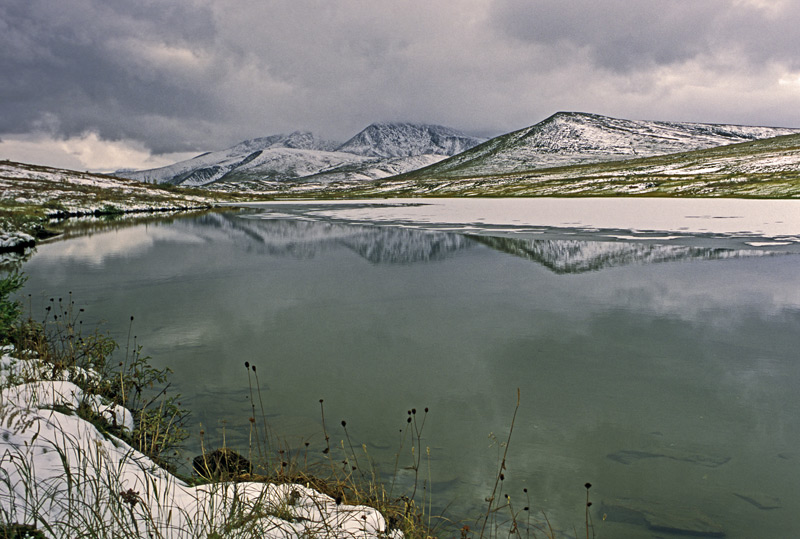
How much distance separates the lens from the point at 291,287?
15.6 m

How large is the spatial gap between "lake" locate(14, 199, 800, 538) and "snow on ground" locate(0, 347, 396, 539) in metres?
1.26

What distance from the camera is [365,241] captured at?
28.4 meters

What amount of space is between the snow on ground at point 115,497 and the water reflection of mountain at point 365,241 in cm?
1626

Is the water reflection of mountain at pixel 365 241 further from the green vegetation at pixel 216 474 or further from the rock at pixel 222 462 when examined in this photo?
the rock at pixel 222 462

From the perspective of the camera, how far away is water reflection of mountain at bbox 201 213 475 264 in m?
22.9

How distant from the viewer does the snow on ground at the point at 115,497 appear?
3.24m

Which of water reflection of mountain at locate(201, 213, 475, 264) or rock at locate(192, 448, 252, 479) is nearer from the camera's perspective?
rock at locate(192, 448, 252, 479)

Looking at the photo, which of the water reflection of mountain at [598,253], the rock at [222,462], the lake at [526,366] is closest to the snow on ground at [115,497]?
the rock at [222,462]

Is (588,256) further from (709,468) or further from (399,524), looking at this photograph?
(399,524)

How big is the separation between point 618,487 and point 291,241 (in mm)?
26799

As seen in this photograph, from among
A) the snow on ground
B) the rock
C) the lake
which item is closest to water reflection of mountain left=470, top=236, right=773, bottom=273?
the lake

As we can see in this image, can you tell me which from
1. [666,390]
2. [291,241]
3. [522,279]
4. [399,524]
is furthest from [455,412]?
[291,241]

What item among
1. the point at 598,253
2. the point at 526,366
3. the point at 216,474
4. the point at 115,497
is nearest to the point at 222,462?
the point at 216,474

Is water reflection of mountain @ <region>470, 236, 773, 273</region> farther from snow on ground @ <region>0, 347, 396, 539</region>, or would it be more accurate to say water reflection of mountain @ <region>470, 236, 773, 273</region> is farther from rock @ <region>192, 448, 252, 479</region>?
snow on ground @ <region>0, 347, 396, 539</region>
